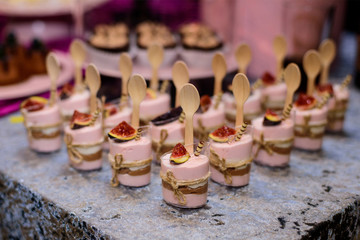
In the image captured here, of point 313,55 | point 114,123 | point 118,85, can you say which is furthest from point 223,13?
point 114,123

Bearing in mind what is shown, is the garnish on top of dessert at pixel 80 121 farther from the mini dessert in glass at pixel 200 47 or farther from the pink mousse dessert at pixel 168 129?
the mini dessert in glass at pixel 200 47

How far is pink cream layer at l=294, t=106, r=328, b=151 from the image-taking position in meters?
1.75

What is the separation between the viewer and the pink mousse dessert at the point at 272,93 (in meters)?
1.99

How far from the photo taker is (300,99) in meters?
1.78

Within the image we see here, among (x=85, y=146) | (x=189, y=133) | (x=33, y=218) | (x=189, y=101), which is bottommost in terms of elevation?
(x=33, y=218)

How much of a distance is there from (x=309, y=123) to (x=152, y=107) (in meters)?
0.61

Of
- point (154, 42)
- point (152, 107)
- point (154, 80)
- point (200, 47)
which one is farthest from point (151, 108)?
point (200, 47)

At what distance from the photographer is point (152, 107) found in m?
1.81

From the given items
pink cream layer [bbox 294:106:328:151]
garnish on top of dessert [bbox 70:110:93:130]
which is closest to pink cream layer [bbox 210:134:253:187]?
pink cream layer [bbox 294:106:328:151]

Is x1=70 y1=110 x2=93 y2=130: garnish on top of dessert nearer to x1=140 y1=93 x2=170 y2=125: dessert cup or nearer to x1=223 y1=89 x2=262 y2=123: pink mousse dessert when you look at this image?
x1=140 y1=93 x2=170 y2=125: dessert cup

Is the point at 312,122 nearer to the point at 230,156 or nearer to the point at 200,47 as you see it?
the point at 230,156

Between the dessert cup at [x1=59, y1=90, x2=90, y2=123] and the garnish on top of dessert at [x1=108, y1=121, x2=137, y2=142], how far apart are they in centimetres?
45

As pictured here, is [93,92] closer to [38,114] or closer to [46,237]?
[38,114]

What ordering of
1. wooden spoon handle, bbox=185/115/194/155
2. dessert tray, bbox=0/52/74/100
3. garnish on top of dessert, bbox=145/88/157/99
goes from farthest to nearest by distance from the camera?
dessert tray, bbox=0/52/74/100, garnish on top of dessert, bbox=145/88/157/99, wooden spoon handle, bbox=185/115/194/155
